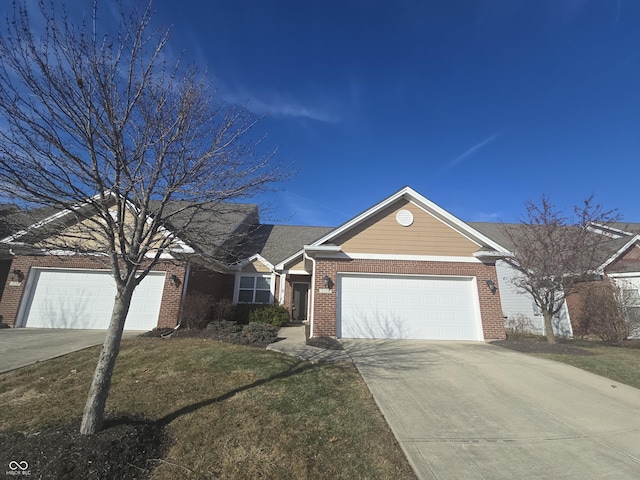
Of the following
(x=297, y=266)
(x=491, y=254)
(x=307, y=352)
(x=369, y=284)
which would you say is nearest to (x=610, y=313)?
(x=491, y=254)

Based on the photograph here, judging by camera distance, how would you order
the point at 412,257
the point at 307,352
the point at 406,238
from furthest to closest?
the point at 406,238
the point at 412,257
the point at 307,352

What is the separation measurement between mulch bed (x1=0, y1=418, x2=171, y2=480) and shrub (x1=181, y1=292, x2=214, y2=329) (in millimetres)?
7250

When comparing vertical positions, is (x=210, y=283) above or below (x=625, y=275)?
below

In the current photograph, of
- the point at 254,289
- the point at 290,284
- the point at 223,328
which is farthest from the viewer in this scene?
the point at 290,284

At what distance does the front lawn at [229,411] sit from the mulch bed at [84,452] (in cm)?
4

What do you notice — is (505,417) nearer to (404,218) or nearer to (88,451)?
(88,451)

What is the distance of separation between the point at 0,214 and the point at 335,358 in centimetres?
692

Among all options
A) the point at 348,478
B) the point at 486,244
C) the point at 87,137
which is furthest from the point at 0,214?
the point at 486,244

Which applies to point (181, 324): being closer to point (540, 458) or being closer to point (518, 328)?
point (540, 458)

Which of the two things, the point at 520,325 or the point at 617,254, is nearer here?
the point at 617,254

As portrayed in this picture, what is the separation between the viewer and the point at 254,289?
15.9 meters

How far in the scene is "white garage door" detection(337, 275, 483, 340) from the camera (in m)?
10.4

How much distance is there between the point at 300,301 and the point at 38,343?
10914mm

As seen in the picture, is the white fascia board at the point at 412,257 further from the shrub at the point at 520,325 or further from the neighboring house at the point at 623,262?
the shrub at the point at 520,325
